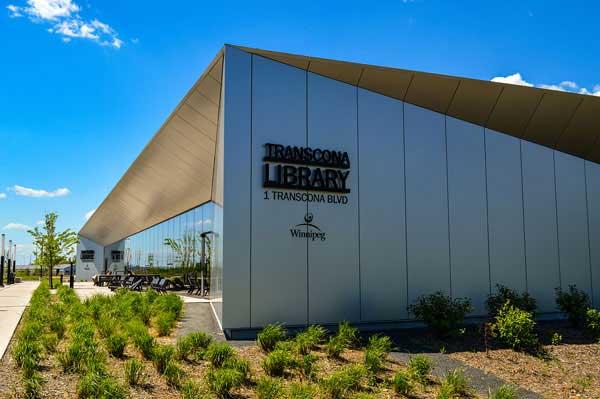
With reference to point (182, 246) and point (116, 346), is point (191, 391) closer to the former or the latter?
point (116, 346)

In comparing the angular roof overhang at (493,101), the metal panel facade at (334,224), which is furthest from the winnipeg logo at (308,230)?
the angular roof overhang at (493,101)

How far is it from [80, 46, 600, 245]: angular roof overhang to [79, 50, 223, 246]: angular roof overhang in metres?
0.03

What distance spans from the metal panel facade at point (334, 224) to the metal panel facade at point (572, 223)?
7.42 meters

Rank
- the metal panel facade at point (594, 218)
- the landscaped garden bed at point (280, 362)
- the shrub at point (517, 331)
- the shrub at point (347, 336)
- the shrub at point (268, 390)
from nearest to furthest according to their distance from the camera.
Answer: the shrub at point (268, 390) < the landscaped garden bed at point (280, 362) < the shrub at point (347, 336) < the shrub at point (517, 331) < the metal panel facade at point (594, 218)

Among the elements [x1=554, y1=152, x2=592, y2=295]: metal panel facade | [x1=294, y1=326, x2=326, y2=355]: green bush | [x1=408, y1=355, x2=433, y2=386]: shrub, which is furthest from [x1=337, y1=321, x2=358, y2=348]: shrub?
[x1=554, y1=152, x2=592, y2=295]: metal panel facade

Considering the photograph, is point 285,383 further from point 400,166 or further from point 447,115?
point 447,115

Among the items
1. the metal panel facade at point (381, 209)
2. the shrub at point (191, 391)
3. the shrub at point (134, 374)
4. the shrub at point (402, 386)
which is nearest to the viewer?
the shrub at point (191, 391)

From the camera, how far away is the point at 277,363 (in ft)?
24.7

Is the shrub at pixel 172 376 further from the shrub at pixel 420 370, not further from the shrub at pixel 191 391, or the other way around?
the shrub at pixel 420 370

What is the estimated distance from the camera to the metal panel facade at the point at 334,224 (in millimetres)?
11070

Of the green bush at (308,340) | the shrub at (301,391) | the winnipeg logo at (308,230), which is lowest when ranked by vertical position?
the shrub at (301,391)

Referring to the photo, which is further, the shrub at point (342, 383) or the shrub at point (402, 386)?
the shrub at point (402, 386)

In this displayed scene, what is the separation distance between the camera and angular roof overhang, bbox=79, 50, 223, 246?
12139 mm

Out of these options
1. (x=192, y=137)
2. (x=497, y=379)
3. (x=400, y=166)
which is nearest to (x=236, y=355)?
(x=497, y=379)
